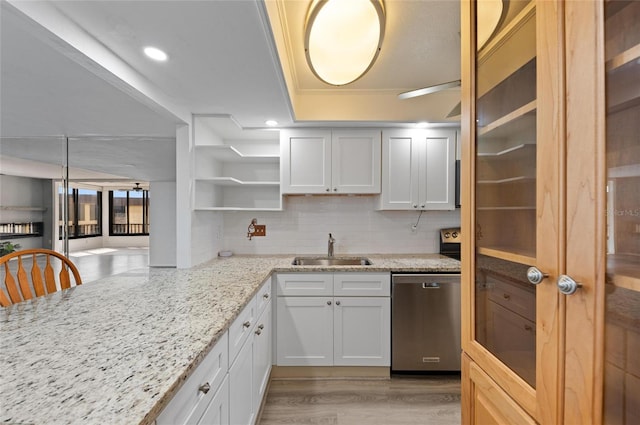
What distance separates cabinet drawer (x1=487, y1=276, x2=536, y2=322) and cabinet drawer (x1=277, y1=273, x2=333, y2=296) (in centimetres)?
151

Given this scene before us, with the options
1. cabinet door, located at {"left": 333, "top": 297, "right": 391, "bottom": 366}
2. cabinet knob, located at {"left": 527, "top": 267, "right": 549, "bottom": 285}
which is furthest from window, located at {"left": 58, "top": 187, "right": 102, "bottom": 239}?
cabinet knob, located at {"left": 527, "top": 267, "right": 549, "bottom": 285}

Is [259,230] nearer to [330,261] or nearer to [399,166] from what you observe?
[330,261]

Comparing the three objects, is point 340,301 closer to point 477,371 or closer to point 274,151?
point 477,371

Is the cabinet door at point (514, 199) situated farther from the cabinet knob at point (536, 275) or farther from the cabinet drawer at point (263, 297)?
the cabinet drawer at point (263, 297)

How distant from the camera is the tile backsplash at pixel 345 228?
304cm

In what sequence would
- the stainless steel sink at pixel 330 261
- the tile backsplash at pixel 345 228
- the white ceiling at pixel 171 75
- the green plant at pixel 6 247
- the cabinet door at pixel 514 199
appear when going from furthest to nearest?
the tile backsplash at pixel 345 228 < the stainless steel sink at pixel 330 261 < the green plant at pixel 6 247 < the white ceiling at pixel 171 75 < the cabinet door at pixel 514 199

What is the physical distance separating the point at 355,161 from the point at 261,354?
1.82 m

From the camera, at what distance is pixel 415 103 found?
2.70 metres

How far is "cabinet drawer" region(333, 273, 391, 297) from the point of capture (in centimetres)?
238

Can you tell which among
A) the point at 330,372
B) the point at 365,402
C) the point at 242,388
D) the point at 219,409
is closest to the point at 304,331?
the point at 330,372

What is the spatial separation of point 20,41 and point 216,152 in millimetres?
1334

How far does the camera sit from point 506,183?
0.94 meters

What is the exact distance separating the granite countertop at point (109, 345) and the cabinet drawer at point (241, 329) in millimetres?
89

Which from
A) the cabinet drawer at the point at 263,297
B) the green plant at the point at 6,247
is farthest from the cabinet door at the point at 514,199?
the green plant at the point at 6,247
